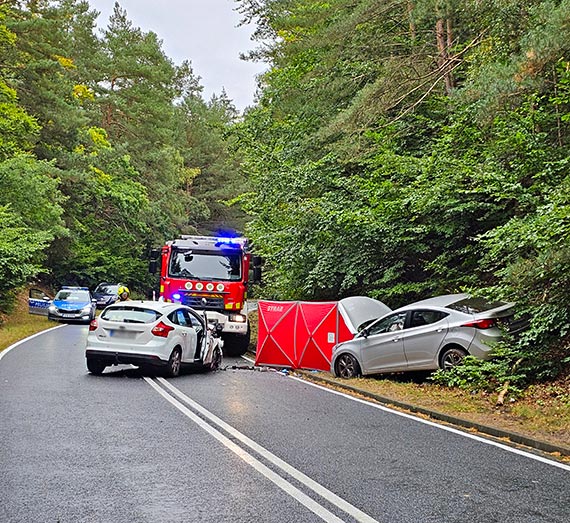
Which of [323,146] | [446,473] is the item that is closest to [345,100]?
[323,146]

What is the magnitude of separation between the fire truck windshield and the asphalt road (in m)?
7.40

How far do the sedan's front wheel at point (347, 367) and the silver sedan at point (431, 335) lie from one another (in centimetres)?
2

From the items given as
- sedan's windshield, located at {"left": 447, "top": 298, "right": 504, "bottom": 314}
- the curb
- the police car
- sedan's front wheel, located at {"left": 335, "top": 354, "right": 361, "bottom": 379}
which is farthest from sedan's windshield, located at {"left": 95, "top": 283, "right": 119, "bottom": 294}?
sedan's windshield, located at {"left": 447, "top": 298, "right": 504, "bottom": 314}

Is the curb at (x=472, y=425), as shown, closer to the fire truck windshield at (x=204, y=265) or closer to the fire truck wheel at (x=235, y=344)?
the fire truck windshield at (x=204, y=265)

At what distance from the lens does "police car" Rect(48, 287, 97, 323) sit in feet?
102

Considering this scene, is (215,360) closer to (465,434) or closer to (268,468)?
(465,434)

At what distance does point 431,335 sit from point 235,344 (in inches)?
334

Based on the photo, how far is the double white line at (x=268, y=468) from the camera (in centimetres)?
514

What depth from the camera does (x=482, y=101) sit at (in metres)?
12.8

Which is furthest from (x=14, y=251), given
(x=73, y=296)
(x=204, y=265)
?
(x=204, y=265)

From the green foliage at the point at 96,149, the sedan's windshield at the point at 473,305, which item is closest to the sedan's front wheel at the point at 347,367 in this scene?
the sedan's windshield at the point at 473,305

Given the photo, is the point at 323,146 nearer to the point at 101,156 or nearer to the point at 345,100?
the point at 345,100

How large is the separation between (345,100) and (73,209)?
965 inches

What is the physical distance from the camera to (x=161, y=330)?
44.4ft
